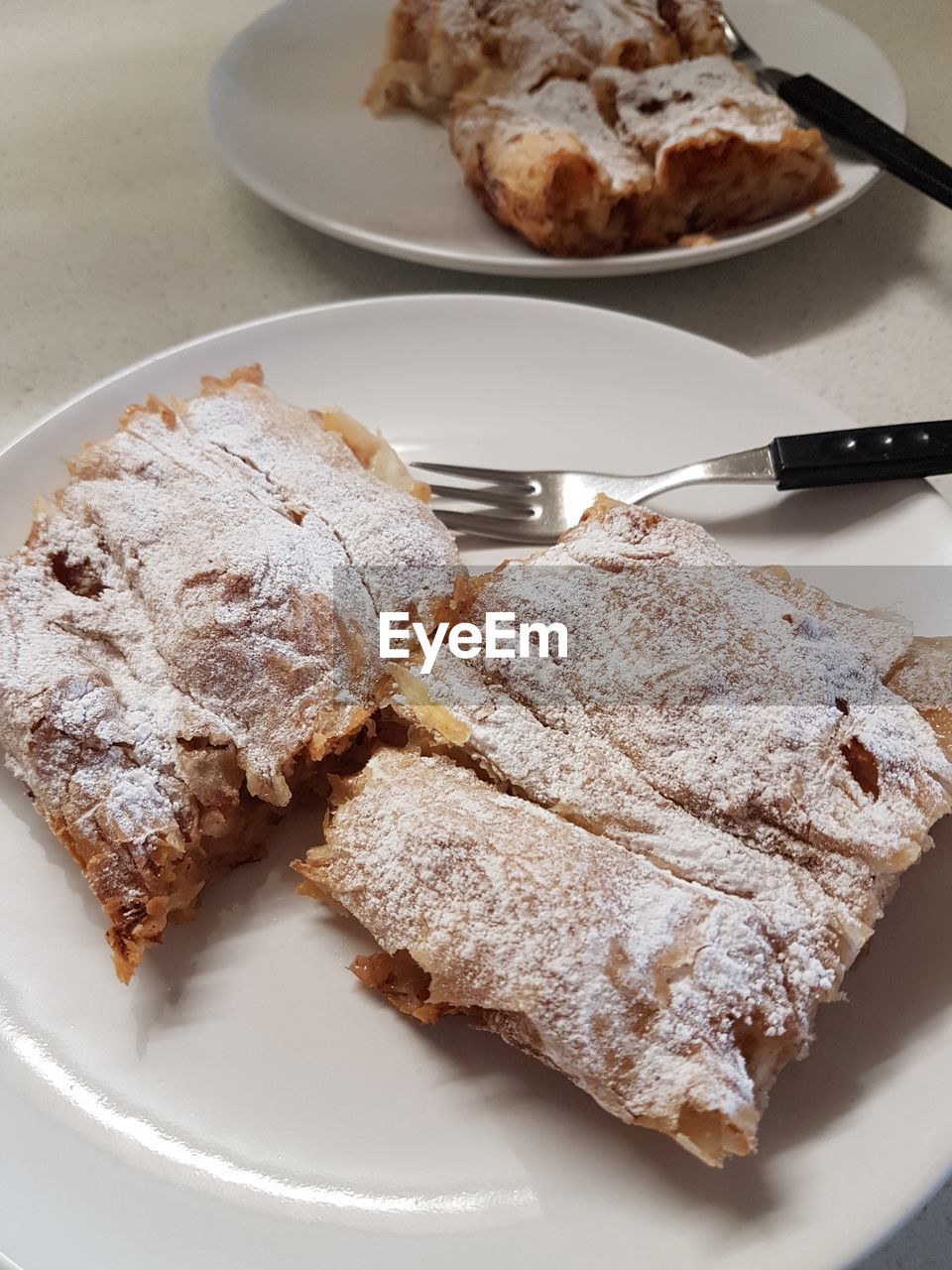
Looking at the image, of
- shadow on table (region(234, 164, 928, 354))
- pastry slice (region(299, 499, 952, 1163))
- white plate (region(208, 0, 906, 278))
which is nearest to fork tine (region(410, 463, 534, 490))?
pastry slice (region(299, 499, 952, 1163))

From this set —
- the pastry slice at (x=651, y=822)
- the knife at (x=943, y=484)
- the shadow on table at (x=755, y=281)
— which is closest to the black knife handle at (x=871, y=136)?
the shadow on table at (x=755, y=281)

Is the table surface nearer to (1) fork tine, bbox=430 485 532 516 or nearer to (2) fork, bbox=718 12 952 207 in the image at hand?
(2) fork, bbox=718 12 952 207

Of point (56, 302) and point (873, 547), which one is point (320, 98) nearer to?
point (56, 302)

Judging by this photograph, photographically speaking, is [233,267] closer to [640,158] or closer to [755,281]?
[640,158]

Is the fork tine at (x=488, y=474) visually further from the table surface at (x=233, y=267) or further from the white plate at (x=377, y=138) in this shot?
the table surface at (x=233, y=267)

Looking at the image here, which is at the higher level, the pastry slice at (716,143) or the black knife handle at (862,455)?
the pastry slice at (716,143)
